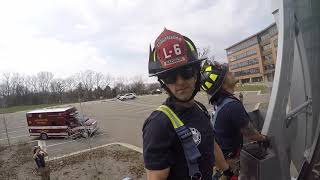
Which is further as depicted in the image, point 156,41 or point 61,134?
point 61,134

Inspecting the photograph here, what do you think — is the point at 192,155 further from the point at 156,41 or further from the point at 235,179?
the point at 235,179

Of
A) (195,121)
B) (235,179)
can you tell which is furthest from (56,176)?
(195,121)

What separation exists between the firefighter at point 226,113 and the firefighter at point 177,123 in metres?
0.99

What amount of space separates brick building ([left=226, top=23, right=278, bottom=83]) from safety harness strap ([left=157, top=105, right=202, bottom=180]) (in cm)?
68

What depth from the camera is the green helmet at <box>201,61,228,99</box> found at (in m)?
2.87

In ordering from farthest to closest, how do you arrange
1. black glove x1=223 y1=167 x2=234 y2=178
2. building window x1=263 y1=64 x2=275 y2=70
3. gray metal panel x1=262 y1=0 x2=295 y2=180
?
black glove x1=223 y1=167 x2=234 y2=178 → building window x1=263 y1=64 x2=275 y2=70 → gray metal panel x1=262 y1=0 x2=295 y2=180

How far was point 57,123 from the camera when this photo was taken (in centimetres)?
2005

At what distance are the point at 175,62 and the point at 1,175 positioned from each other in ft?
40.6

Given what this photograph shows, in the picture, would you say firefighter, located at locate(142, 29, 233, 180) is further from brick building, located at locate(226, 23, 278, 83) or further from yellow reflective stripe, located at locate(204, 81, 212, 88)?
yellow reflective stripe, located at locate(204, 81, 212, 88)

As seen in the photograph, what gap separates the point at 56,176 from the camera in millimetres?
10297

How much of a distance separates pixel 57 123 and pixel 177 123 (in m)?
20.2

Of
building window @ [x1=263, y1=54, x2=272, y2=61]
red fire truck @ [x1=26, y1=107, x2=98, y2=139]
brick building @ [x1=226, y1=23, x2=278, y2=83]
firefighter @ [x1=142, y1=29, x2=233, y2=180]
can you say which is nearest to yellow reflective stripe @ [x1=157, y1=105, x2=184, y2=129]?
firefighter @ [x1=142, y1=29, x2=233, y2=180]

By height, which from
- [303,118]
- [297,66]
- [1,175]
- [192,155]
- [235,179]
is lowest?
[1,175]

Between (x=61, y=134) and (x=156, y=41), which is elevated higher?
(x=156, y=41)
